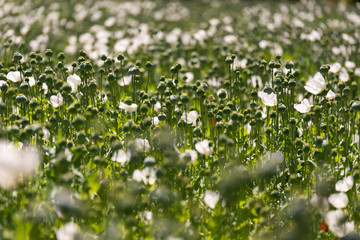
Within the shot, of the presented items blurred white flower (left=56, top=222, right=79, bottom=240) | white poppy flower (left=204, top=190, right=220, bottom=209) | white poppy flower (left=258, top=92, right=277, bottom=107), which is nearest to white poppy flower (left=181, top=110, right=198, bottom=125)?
white poppy flower (left=258, top=92, right=277, bottom=107)

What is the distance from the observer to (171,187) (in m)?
2.46

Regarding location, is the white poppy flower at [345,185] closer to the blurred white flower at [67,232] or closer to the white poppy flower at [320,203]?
the white poppy flower at [320,203]

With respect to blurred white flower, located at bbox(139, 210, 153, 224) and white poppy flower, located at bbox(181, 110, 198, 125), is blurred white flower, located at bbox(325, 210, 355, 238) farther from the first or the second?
white poppy flower, located at bbox(181, 110, 198, 125)

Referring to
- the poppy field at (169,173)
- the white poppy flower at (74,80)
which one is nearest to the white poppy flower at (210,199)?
the poppy field at (169,173)

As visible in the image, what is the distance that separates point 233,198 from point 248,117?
758mm

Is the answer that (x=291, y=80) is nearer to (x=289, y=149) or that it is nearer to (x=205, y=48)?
(x=289, y=149)

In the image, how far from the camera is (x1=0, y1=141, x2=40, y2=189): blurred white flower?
206 cm

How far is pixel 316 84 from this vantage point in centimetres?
305

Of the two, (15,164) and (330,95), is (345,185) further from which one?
(15,164)

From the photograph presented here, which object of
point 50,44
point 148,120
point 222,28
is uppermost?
point 50,44

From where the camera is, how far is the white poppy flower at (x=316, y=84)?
3.03 m

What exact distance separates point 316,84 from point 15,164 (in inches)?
73.7

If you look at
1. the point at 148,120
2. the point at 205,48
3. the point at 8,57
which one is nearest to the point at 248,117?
the point at 148,120

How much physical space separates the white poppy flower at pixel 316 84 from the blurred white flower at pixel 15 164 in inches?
66.2
